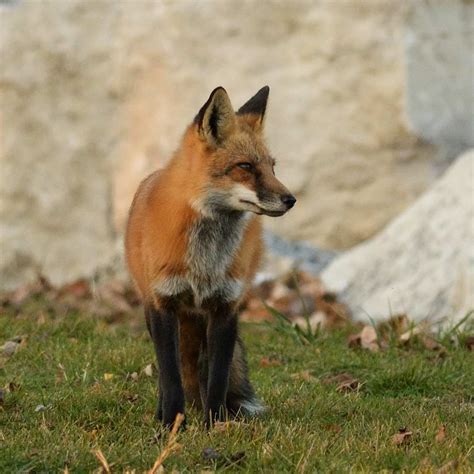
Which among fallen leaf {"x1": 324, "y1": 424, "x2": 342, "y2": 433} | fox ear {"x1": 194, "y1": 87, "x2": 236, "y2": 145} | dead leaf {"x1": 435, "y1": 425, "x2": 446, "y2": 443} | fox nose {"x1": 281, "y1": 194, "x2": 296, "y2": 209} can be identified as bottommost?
fallen leaf {"x1": 324, "y1": 424, "x2": 342, "y2": 433}

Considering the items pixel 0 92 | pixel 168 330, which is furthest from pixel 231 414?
pixel 0 92

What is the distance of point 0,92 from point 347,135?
4331 mm

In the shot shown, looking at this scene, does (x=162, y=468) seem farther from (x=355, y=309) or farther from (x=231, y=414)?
(x=355, y=309)

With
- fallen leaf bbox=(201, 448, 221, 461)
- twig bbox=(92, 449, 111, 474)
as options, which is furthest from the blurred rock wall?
twig bbox=(92, 449, 111, 474)

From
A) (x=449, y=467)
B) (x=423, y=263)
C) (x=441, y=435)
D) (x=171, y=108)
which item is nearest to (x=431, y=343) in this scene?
(x=423, y=263)

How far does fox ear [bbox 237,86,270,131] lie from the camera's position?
18.1 ft

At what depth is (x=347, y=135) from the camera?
11.6 m

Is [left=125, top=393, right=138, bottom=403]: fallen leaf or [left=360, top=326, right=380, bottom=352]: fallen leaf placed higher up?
[left=125, top=393, right=138, bottom=403]: fallen leaf

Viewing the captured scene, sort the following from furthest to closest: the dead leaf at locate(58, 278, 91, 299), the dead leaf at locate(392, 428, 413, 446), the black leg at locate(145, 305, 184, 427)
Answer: the dead leaf at locate(58, 278, 91, 299)
the black leg at locate(145, 305, 184, 427)
the dead leaf at locate(392, 428, 413, 446)

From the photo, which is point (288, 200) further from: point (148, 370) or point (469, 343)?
point (469, 343)

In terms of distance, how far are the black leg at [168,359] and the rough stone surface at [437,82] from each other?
6660 millimetres

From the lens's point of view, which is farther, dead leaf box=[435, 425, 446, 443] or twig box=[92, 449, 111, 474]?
dead leaf box=[435, 425, 446, 443]

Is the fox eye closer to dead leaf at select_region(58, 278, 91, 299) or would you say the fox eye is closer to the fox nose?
the fox nose

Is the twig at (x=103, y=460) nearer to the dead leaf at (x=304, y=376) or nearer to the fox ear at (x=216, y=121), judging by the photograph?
the fox ear at (x=216, y=121)
